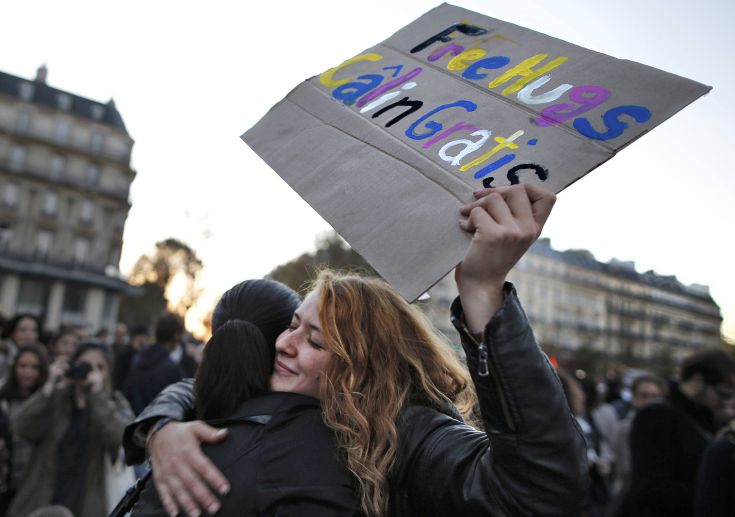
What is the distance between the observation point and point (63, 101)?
48562mm

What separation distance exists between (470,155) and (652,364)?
7204 centimetres

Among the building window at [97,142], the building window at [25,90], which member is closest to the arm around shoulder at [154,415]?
the building window at [97,142]

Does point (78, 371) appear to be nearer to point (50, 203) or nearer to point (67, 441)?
point (67, 441)

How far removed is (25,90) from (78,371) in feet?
168

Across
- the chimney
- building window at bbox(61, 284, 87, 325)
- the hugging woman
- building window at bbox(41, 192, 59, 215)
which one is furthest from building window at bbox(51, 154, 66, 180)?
the hugging woman

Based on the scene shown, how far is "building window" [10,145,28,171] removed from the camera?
4450 cm

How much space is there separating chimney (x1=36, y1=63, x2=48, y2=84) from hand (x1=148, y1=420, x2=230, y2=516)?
54867mm

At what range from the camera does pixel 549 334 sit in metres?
66.2

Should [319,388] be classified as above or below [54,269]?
below

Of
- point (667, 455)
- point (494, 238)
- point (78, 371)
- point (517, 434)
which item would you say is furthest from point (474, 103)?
point (78, 371)

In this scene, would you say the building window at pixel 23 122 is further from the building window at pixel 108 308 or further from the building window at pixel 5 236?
the building window at pixel 108 308

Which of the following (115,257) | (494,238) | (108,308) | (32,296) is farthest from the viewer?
(115,257)

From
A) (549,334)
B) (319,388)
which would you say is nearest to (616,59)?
(319,388)

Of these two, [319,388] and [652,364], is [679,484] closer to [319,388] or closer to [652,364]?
[319,388]
